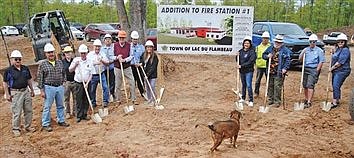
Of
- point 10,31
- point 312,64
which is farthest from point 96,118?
point 10,31

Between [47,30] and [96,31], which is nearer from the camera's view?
[47,30]

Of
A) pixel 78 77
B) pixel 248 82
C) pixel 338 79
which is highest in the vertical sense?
pixel 78 77

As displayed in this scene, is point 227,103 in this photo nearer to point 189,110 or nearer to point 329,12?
point 189,110

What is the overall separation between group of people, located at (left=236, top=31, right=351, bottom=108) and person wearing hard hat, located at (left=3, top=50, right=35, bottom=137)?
15.1 ft

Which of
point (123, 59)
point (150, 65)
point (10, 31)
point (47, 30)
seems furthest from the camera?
point (10, 31)

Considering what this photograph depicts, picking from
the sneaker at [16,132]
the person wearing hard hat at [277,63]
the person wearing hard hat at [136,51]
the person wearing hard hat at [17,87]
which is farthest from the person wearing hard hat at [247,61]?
the sneaker at [16,132]

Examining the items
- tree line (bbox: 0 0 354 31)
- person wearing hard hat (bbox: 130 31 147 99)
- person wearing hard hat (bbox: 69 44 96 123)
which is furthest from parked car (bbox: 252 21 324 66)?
tree line (bbox: 0 0 354 31)

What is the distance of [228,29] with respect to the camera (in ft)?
39.4

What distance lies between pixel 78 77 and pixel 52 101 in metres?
0.75

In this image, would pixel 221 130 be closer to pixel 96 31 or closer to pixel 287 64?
pixel 287 64

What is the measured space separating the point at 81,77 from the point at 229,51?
417 centimetres

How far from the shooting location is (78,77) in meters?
9.74

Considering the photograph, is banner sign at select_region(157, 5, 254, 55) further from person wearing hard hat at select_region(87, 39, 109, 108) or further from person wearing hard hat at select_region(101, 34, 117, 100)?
person wearing hard hat at select_region(87, 39, 109, 108)

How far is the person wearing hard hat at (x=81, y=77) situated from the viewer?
31.8 ft
